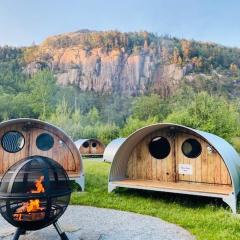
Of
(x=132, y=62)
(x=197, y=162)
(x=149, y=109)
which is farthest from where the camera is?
(x=132, y=62)

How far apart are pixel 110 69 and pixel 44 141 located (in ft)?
287

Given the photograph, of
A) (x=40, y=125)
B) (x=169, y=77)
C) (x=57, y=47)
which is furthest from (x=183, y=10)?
(x=40, y=125)

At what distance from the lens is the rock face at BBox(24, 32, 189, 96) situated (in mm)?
91062

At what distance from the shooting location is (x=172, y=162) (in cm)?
1023

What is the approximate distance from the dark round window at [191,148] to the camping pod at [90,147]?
19339mm

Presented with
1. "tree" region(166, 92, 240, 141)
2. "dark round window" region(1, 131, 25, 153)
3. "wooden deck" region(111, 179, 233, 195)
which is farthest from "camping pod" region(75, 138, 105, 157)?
"wooden deck" region(111, 179, 233, 195)

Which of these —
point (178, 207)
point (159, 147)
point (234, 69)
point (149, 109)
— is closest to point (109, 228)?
point (178, 207)

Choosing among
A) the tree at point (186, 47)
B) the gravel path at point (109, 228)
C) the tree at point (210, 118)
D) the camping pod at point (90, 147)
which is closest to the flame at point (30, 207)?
the gravel path at point (109, 228)

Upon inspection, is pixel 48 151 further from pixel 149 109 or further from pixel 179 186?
pixel 149 109

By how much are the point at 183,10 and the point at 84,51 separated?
37.4 meters

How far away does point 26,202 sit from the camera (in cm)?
530

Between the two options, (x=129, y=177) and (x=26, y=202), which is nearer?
(x=26, y=202)

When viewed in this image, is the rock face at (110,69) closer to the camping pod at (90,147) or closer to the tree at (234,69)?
the tree at (234,69)

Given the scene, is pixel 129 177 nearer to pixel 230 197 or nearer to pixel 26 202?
pixel 230 197
